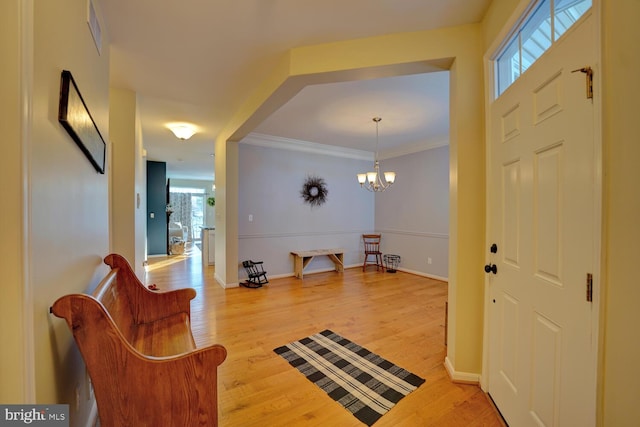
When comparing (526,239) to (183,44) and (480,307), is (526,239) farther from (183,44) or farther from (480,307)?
(183,44)

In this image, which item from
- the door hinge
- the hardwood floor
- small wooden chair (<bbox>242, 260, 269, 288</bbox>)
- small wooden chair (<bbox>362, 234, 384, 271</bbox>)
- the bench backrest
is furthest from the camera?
small wooden chair (<bbox>362, 234, 384, 271</bbox>)

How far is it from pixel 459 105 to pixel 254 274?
3862mm

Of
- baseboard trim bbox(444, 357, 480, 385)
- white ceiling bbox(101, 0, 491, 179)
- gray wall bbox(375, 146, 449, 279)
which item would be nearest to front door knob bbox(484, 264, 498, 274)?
baseboard trim bbox(444, 357, 480, 385)

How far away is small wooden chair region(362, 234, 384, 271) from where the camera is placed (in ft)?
19.6

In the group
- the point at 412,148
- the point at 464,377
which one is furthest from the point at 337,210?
the point at 464,377

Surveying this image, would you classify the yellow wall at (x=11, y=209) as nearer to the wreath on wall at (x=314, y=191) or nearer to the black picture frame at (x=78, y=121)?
the black picture frame at (x=78, y=121)

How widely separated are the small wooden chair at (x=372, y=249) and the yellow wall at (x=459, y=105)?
12.8 ft

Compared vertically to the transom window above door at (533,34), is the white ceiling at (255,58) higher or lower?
higher

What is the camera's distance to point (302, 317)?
3.21 meters

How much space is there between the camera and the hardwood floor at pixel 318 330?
1.67 m

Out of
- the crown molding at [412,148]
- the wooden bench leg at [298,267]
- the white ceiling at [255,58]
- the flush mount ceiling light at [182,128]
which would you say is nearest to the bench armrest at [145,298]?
the white ceiling at [255,58]

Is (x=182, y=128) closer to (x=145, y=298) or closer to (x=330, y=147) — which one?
(x=330, y=147)

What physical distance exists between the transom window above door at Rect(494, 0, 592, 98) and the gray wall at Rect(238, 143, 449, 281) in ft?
10.9

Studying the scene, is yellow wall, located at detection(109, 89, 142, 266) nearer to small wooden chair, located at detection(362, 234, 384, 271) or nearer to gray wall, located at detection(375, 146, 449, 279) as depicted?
small wooden chair, located at detection(362, 234, 384, 271)
